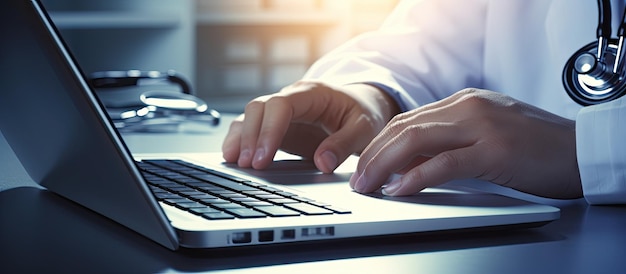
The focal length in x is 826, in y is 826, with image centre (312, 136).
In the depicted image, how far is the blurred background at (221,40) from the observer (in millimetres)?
2760

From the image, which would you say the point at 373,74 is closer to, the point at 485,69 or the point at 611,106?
the point at 485,69

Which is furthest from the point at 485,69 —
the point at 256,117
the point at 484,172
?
the point at 484,172

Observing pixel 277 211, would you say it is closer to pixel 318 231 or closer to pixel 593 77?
pixel 318 231

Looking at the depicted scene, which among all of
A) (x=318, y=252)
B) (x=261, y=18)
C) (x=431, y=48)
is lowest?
(x=318, y=252)

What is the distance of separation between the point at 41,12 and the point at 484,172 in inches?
13.4

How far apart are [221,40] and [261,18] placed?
19 centimetres

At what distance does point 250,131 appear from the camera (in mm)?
800

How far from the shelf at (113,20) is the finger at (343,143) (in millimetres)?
1875

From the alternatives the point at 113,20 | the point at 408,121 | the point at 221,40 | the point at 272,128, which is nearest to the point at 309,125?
the point at 272,128

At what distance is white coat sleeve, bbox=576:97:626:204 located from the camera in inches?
24.4

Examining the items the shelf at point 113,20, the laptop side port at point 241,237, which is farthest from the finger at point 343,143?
the shelf at point 113,20

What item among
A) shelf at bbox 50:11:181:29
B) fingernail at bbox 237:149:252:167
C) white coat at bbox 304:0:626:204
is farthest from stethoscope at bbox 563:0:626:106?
shelf at bbox 50:11:181:29

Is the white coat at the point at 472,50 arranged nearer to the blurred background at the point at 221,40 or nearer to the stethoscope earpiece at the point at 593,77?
the stethoscope earpiece at the point at 593,77

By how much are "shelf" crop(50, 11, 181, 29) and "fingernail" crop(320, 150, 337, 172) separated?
198 centimetres
